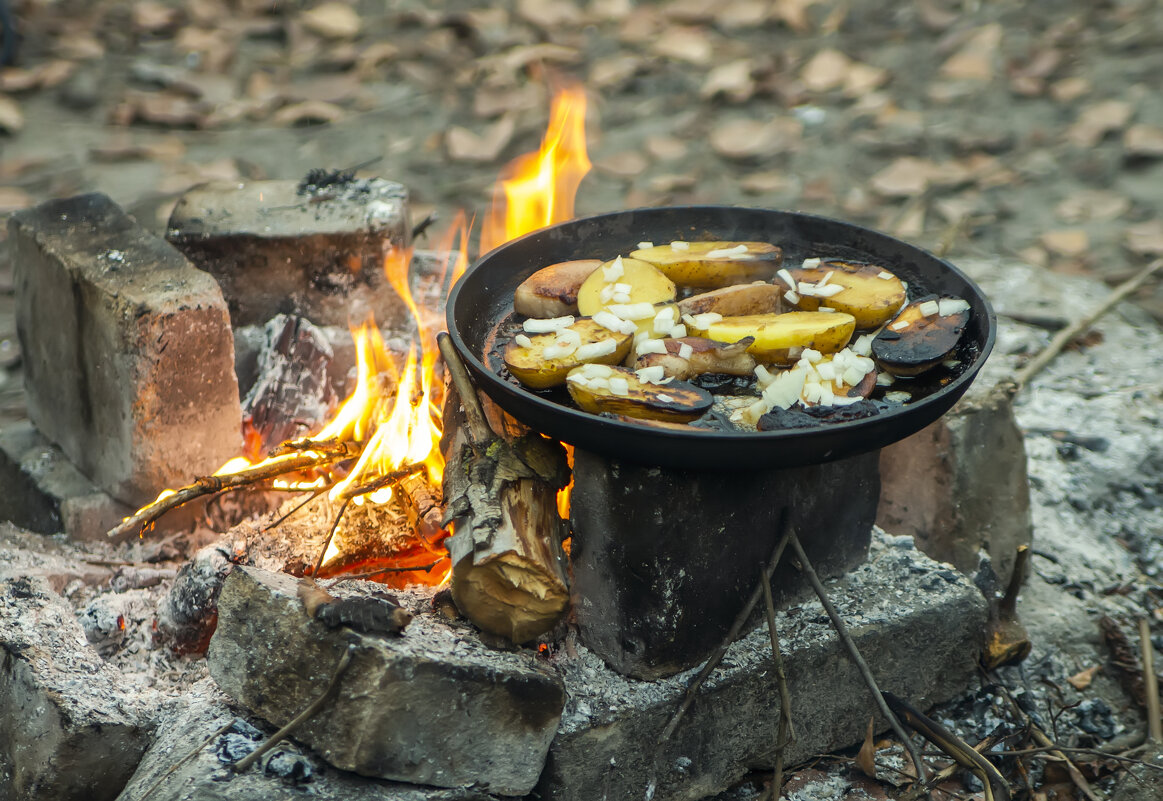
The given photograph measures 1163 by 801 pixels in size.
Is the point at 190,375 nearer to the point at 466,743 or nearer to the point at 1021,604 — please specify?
the point at 466,743

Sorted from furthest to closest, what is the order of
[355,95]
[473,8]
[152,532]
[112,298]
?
1. [473,8]
2. [355,95]
3. [152,532]
4. [112,298]

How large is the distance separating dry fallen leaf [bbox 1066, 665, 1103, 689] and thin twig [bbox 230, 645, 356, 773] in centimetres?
190

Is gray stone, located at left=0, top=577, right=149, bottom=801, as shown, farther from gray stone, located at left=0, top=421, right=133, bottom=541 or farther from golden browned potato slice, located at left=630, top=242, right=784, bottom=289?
golden browned potato slice, located at left=630, top=242, right=784, bottom=289

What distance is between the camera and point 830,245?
105 inches

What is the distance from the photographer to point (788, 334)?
214 cm

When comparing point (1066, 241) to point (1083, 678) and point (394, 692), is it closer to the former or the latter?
point (1083, 678)

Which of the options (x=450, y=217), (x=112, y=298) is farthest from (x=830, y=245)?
(x=450, y=217)

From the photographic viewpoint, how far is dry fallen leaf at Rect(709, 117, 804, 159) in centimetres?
573

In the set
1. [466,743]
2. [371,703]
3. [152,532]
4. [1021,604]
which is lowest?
[1021,604]

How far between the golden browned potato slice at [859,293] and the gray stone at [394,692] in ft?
3.39

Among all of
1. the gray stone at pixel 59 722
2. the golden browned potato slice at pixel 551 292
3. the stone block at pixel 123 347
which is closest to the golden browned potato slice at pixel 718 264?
the golden browned potato slice at pixel 551 292

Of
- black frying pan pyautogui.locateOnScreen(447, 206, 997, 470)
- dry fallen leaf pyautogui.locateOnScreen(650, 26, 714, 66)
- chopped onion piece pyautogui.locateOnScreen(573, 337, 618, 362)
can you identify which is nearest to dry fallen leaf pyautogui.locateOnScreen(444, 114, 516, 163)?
dry fallen leaf pyautogui.locateOnScreen(650, 26, 714, 66)

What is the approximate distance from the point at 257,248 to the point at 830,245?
1.62 meters

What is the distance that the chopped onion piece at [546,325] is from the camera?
2.25m
